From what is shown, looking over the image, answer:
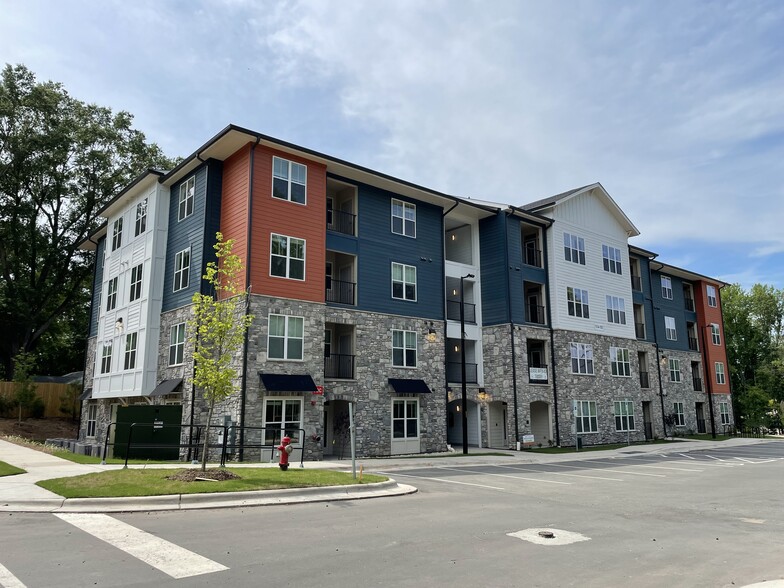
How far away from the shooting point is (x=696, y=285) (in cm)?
5038

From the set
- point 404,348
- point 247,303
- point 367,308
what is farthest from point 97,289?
point 404,348

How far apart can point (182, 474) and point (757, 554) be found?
10929 millimetres

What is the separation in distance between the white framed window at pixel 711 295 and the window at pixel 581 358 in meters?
21.9

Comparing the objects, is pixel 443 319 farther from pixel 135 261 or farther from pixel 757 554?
pixel 757 554

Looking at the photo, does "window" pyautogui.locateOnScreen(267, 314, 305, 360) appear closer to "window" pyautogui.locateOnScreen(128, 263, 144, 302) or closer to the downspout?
the downspout

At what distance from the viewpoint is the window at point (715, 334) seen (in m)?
50.0

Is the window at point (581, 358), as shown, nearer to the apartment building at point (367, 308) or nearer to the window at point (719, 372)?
the apartment building at point (367, 308)

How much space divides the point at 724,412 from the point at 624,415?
1755 cm

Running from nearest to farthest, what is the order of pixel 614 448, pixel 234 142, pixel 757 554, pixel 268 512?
pixel 757 554
pixel 268 512
pixel 234 142
pixel 614 448

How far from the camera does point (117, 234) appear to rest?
3119 cm

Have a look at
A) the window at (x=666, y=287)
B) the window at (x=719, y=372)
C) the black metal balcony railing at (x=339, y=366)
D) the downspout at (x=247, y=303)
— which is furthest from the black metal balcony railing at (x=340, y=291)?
the window at (x=719, y=372)

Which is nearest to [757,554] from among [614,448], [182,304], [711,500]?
[711,500]

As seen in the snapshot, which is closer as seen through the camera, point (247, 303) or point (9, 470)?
point (9, 470)

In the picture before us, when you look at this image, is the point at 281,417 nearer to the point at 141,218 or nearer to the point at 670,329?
the point at 141,218
